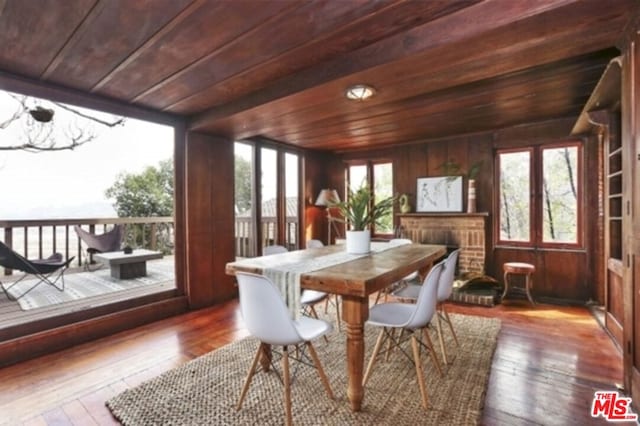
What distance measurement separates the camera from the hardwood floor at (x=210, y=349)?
6.17 feet

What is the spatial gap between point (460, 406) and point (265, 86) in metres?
2.77

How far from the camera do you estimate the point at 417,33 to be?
1.92 m

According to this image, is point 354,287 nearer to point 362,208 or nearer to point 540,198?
point 362,208

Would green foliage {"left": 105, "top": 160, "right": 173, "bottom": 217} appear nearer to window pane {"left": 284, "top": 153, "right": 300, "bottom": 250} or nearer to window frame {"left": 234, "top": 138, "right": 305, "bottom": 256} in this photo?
window frame {"left": 234, "top": 138, "right": 305, "bottom": 256}

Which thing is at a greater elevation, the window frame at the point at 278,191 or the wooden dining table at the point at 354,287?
the window frame at the point at 278,191

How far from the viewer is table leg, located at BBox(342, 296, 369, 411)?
5.89ft

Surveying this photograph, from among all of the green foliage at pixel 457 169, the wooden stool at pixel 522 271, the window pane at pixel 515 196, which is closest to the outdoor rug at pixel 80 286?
the green foliage at pixel 457 169

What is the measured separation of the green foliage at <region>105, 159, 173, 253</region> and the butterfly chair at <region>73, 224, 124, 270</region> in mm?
306

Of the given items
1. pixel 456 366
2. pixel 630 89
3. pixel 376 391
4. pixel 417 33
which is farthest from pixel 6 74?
pixel 630 89

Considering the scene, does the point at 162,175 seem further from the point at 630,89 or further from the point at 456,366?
the point at 630,89

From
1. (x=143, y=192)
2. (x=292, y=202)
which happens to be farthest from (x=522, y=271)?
(x=143, y=192)

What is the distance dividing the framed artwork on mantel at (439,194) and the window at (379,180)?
0.58m

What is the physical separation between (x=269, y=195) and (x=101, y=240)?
8.95ft

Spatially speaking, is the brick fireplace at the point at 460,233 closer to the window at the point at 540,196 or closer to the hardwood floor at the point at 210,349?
the window at the point at 540,196
